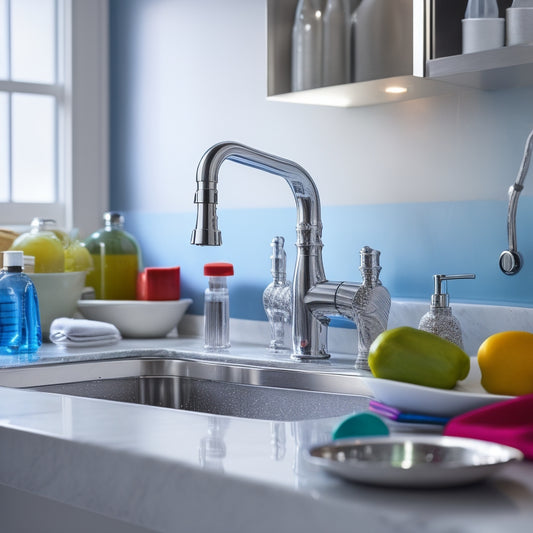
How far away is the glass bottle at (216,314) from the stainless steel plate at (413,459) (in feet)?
3.66

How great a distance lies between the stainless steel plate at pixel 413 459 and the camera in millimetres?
696

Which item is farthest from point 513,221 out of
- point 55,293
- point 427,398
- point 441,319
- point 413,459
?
point 55,293

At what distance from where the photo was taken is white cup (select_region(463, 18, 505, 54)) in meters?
1.38

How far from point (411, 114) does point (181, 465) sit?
3.53ft

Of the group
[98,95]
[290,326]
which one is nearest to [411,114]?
[290,326]

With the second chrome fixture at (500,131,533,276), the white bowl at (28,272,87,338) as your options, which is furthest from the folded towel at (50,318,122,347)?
the second chrome fixture at (500,131,533,276)

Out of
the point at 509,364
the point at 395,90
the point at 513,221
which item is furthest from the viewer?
the point at 395,90

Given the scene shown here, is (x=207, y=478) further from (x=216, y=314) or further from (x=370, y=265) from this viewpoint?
(x=216, y=314)

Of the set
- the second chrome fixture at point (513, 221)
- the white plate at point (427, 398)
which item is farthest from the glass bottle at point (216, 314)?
the white plate at point (427, 398)

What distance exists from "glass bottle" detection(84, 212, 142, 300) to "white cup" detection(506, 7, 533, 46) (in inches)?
43.9

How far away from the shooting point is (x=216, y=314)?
1.92 meters

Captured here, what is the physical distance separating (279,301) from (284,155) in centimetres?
34

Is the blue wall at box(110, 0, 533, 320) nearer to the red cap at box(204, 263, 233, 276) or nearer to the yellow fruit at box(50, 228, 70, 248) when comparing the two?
the red cap at box(204, 263, 233, 276)

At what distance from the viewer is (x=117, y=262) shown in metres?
2.22
